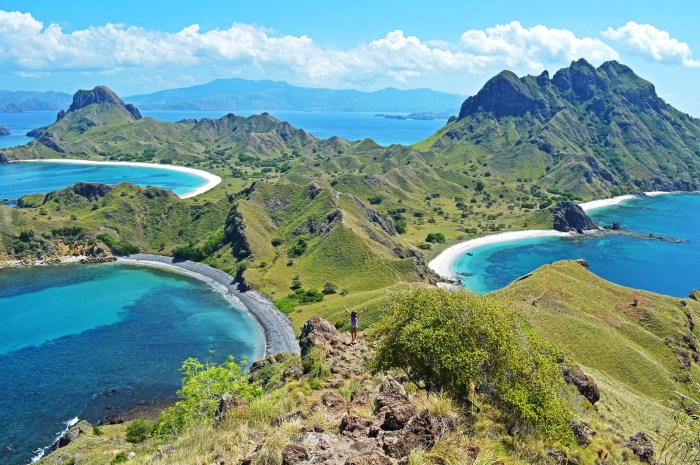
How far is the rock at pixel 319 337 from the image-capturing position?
52.7m

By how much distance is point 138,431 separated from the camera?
2562 inches

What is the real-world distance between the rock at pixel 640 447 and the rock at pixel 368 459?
1217 inches

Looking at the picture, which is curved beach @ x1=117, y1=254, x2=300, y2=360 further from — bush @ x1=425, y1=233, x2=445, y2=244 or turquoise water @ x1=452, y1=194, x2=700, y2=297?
bush @ x1=425, y1=233, x2=445, y2=244

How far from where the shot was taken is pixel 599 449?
34.1 metres

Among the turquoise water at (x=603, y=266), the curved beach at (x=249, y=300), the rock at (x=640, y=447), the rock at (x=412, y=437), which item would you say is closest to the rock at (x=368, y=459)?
the rock at (x=412, y=437)

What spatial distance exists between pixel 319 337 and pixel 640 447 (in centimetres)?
3273

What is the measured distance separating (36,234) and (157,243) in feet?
128

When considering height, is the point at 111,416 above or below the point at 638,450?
below

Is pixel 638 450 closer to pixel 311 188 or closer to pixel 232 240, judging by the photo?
pixel 232 240

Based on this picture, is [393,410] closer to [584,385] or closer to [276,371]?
[584,385]

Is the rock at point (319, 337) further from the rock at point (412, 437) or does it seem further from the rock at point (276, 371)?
the rock at point (412, 437)

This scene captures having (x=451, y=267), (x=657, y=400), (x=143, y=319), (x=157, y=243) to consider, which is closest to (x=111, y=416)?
(x=143, y=319)

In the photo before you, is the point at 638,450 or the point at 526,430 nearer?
the point at 526,430

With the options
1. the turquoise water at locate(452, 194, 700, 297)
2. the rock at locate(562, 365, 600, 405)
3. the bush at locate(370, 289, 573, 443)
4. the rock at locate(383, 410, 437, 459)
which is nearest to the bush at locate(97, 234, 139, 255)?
the turquoise water at locate(452, 194, 700, 297)
